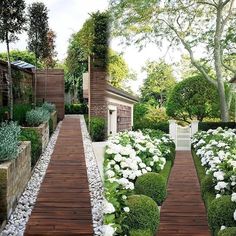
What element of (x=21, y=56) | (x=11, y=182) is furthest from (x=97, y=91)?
(x=21, y=56)

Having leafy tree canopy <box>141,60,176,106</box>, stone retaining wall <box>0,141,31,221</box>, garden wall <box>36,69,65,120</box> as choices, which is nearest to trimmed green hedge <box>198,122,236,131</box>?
leafy tree canopy <box>141,60,176,106</box>

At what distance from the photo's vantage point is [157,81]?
27.6ft

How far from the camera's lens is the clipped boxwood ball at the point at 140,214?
10.7 ft

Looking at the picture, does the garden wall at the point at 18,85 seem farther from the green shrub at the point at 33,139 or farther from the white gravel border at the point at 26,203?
Answer: the white gravel border at the point at 26,203

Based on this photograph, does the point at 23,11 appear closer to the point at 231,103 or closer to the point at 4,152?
the point at 4,152

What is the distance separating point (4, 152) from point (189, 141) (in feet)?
20.7

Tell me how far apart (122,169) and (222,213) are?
3.07 ft

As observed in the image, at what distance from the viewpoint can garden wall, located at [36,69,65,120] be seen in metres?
10.8

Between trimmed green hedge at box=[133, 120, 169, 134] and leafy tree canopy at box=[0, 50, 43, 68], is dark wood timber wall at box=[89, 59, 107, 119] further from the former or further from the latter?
leafy tree canopy at box=[0, 50, 43, 68]

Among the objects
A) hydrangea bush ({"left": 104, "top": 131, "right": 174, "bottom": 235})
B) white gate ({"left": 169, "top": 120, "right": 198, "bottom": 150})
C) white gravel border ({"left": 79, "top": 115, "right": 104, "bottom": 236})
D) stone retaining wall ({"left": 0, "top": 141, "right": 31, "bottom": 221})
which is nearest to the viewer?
hydrangea bush ({"left": 104, "top": 131, "right": 174, "bottom": 235})

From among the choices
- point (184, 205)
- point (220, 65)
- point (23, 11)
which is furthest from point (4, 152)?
point (220, 65)

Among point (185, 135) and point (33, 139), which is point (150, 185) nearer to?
point (33, 139)

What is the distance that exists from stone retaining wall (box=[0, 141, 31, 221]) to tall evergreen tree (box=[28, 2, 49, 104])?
4862 millimetres

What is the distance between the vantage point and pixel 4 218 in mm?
3373
